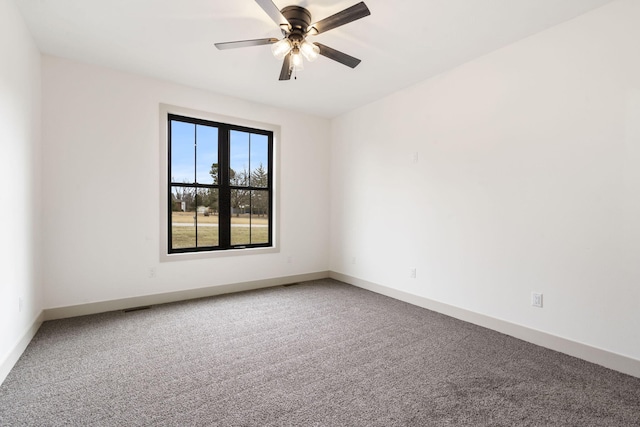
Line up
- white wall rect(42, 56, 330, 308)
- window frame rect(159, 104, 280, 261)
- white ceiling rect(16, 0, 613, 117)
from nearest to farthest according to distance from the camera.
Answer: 1. white ceiling rect(16, 0, 613, 117)
2. white wall rect(42, 56, 330, 308)
3. window frame rect(159, 104, 280, 261)

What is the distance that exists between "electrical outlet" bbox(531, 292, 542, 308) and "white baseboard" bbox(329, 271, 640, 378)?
0.24m

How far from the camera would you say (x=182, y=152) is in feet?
13.8

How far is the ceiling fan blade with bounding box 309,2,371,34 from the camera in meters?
2.09

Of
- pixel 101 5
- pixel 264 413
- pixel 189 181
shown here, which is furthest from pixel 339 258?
pixel 101 5

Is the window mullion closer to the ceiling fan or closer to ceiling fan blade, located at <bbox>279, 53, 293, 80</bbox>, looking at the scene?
ceiling fan blade, located at <bbox>279, 53, 293, 80</bbox>

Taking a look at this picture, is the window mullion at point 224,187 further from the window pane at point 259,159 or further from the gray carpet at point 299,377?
the gray carpet at point 299,377

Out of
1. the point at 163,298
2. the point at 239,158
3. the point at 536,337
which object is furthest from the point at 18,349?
the point at 536,337

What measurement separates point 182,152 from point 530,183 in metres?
4.09

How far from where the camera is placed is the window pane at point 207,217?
4301 mm

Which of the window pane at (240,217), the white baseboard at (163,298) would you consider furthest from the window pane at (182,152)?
the white baseboard at (163,298)

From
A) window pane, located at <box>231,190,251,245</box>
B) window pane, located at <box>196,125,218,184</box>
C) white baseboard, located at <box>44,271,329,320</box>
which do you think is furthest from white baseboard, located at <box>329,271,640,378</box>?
window pane, located at <box>196,125,218,184</box>

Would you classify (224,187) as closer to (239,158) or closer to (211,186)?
(211,186)

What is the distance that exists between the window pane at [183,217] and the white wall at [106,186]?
0.27 m

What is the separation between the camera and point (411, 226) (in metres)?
4.00
